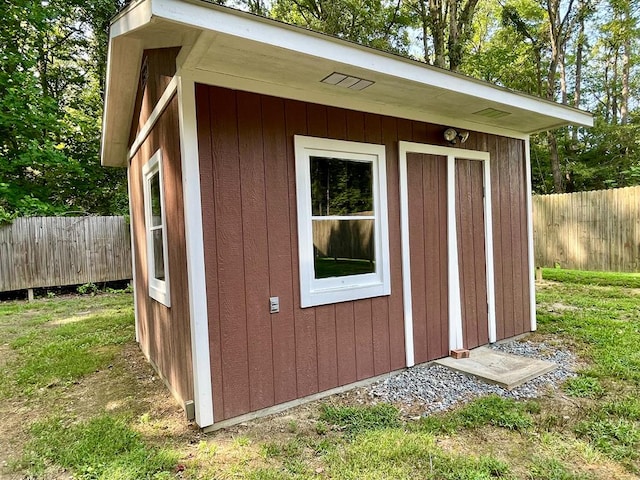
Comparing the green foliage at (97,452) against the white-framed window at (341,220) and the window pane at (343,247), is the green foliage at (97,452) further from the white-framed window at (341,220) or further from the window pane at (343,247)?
the window pane at (343,247)

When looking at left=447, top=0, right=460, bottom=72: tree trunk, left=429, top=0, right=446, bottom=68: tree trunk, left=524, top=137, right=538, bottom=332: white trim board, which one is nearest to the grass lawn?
left=524, top=137, right=538, bottom=332: white trim board

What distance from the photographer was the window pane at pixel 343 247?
3029 mm

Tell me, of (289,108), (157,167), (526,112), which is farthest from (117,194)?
(526,112)

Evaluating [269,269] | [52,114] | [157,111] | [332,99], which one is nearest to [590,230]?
[332,99]

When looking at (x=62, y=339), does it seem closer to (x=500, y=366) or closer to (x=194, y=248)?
(x=194, y=248)

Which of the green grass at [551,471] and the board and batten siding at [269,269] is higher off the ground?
the board and batten siding at [269,269]

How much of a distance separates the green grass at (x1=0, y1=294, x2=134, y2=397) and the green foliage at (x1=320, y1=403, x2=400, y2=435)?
2.61 m

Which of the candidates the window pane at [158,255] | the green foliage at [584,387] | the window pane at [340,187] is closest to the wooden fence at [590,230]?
the green foliage at [584,387]

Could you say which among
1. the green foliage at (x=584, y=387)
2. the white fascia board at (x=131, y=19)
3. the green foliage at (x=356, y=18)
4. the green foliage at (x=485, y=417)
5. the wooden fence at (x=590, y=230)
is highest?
the green foliage at (x=356, y=18)

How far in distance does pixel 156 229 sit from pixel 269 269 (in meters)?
1.51

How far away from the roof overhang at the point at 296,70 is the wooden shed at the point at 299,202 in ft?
0.05

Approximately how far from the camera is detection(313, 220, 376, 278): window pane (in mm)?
3029

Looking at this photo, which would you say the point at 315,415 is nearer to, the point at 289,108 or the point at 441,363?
the point at 441,363

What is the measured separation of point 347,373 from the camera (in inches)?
123
